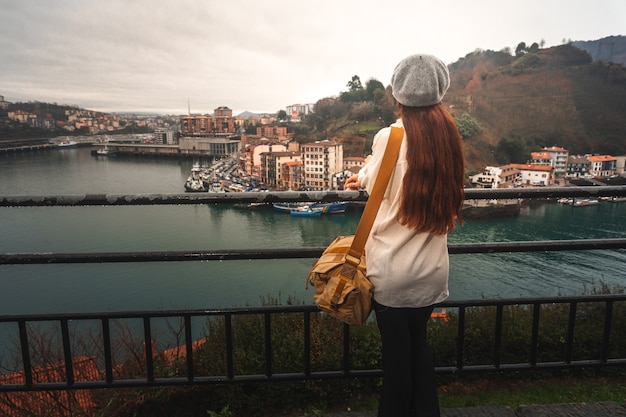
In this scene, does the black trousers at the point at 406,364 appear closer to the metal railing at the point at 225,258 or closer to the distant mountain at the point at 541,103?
the metal railing at the point at 225,258

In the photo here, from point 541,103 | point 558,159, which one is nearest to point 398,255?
point 558,159

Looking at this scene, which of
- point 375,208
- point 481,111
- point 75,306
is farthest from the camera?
point 481,111

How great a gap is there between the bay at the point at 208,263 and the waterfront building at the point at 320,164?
26.9ft

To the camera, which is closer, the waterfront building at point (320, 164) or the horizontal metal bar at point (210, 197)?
the horizontal metal bar at point (210, 197)

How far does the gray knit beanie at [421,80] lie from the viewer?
3.12 feet

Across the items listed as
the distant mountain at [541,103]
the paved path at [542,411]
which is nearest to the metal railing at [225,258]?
the paved path at [542,411]

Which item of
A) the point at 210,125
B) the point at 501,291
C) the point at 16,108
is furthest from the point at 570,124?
the point at 16,108

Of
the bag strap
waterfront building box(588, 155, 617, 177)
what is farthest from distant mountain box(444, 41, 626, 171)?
the bag strap

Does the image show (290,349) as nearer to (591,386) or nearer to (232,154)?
(591,386)

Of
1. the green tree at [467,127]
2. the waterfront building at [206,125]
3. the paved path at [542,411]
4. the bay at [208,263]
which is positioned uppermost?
the waterfront building at [206,125]

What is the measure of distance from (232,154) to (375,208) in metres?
59.8

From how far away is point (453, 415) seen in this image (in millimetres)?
1514

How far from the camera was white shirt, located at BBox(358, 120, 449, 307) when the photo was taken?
3.24 feet

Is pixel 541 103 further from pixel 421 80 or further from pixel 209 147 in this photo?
pixel 421 80
